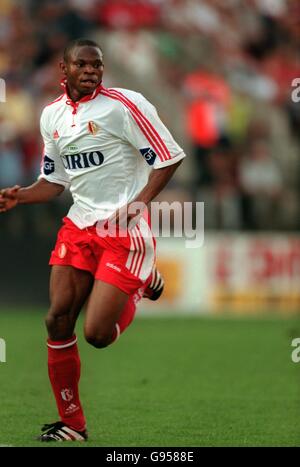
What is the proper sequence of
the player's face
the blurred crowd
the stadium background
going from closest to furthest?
the player's face → the stadium background → the blurred crowd

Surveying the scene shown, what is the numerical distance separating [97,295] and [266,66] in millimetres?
13668

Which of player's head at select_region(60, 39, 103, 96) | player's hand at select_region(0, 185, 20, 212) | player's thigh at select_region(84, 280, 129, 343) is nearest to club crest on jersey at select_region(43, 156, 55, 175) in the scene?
player's hand at select_region(0, 185, 20, 212)

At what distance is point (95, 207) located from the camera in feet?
24.0

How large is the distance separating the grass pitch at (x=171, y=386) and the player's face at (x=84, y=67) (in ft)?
7.22

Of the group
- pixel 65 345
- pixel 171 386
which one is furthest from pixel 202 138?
pixel 65 345

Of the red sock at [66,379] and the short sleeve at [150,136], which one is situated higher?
the short sleeve at [150,136]

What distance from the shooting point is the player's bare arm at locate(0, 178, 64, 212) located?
294 inches

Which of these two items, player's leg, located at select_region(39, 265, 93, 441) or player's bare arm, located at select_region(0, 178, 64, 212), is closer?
player's leg, located at select_region(39, 265, 93, 441)

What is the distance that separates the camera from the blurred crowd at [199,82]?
17.4m

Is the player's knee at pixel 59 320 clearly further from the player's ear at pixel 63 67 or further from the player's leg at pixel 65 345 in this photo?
the player's ear at pixel 63 67

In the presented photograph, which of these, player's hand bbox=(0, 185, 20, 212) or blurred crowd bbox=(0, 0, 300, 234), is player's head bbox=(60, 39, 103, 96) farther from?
blurred crowd bbox=(0, 0, 300, 234)

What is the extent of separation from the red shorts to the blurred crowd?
929 cm

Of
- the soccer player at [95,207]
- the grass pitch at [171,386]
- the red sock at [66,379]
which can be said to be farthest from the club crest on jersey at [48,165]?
the grass pitch at [171,386]

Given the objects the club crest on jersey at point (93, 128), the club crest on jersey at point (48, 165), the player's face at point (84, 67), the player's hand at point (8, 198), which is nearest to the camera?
the player's face at point (84, 67)
